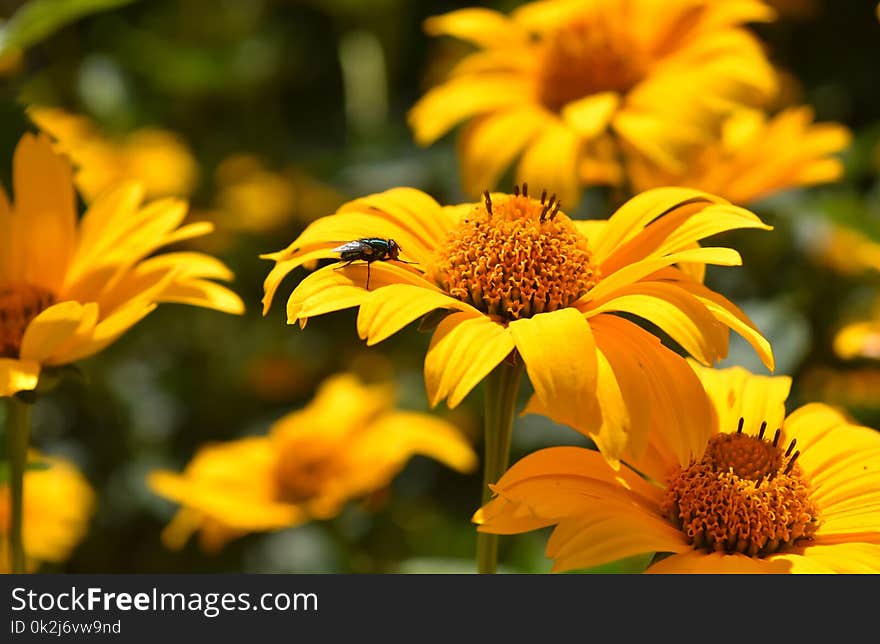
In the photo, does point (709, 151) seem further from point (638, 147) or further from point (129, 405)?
point (129, 405)

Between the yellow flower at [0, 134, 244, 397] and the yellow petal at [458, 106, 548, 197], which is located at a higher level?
the yellow petal at [458, 106, 548, 197]

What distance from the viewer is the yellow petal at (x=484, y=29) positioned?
192 cm

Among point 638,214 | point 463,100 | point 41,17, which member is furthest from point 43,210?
point 463,100

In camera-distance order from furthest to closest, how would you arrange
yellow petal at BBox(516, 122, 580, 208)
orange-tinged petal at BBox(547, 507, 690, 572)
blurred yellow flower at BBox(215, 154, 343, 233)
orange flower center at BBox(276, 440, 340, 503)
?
1. blurred yellow flower at BBox(215, 154, 343, 233)
2. orange flower center at BBox(276, 440, 340, 503)
3. yellow petal at BBox(516, 122, 580, 208)
4. orange-tinged petal at BBox(547, 507, 690, 572)

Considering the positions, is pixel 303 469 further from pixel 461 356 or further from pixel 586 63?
pixel 461 356

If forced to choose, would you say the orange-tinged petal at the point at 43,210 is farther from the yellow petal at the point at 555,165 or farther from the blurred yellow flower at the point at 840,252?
the blurred yellow flower at the point at 840,252

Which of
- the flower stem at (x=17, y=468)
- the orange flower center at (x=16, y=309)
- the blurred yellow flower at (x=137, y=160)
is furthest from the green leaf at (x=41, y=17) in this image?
the blurred yellow flower at (x=137, y=160)

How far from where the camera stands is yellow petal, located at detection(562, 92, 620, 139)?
161 centimetres

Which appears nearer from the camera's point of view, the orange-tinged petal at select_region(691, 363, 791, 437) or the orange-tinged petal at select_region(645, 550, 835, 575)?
the orange-tinged petal at select_region(645, 550, 835, 575)

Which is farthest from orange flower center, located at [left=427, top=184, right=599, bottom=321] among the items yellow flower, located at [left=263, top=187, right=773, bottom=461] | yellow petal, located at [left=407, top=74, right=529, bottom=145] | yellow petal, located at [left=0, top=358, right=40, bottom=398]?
yellow petal, located at [left=407, top=74, right=529, bottom=145]

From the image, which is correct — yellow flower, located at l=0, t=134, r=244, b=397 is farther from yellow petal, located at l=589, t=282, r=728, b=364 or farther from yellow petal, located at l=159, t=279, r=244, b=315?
yellow petal, located at l=589, t=282, r=728, b=364

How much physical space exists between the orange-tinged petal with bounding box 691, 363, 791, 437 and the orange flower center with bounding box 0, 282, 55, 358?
2.30ft

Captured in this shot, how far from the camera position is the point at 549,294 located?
1040mm

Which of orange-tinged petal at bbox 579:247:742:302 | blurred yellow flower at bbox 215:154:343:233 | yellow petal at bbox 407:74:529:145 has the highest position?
blurred yellow flower at bbox 215:154:343:233
